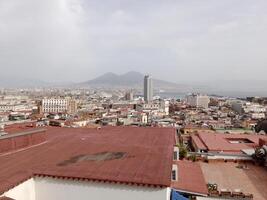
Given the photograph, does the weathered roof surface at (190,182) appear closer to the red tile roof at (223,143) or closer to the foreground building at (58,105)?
the red tile roof at (223,143)

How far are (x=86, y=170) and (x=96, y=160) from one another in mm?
1248

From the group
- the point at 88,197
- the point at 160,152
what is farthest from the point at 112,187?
the point at 160,152

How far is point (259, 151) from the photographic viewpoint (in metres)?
24.3

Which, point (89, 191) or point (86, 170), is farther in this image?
point (86, 170)

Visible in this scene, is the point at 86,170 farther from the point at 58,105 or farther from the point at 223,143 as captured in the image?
the point at 58,105

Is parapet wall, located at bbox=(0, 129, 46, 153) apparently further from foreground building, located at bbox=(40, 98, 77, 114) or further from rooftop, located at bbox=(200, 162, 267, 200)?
foreground building, located at bbox=(40, 98, 77, 114)

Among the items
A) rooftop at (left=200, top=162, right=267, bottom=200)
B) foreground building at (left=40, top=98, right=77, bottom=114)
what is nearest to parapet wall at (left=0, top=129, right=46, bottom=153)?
rooftop at (left=200, top=162, right=267, bottom=200)

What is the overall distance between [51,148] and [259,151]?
16202 mm

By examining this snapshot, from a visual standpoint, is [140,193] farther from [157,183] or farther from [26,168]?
[26,168]

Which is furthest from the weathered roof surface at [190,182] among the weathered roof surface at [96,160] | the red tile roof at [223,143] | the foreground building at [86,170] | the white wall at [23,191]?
the red tile roof at [223,143]

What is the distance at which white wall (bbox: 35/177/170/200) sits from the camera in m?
9.46

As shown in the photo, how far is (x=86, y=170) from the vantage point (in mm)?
10344

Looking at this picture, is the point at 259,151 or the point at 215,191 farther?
the point at 259,151

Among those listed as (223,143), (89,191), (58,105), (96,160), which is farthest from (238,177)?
(58,105)
